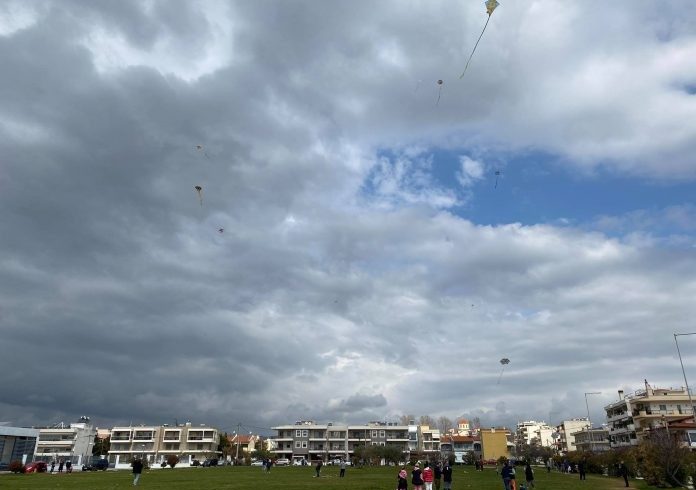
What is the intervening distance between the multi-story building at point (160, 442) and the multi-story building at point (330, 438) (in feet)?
73.2

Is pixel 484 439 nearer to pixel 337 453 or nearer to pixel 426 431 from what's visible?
pixel 426 431

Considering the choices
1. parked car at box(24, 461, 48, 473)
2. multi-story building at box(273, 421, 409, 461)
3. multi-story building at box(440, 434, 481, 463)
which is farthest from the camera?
multi-story building at box(440, 434, 481, 463)

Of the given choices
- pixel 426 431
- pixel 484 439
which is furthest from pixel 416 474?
pixel 426 431

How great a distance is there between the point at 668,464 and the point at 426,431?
152 meters

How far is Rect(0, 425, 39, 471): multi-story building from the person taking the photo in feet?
310

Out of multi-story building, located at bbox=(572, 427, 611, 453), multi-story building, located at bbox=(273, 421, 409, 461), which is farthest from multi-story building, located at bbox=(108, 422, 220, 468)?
multi-story building, located at bbox=(572, 427, 611, 453)

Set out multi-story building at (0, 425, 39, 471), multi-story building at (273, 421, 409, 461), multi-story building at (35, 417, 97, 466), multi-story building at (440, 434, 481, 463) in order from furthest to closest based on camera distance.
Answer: multi-story building at (440, 434, 481, 463) < multi-story building at (273, 421, 409, 461) < multi-story building at (35, 417, 97, 466) < multi-story building at (0, 425, 39, 471)

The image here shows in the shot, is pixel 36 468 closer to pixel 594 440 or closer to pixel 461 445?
pixel 594 440

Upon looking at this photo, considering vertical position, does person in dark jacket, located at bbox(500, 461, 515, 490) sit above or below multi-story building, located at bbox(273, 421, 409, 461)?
below

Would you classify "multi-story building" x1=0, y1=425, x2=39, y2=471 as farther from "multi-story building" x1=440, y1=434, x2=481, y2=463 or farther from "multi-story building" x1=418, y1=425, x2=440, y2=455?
"multi-story building" x1=418, y1=425, x2=440, y2=455

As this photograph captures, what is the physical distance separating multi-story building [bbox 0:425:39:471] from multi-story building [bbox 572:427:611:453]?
123 metres

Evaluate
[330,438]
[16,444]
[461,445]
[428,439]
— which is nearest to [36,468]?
[16,444]

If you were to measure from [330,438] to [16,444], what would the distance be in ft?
305

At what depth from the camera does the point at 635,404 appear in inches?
4323
